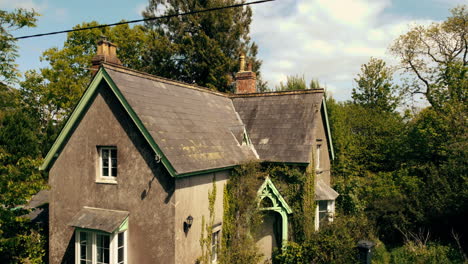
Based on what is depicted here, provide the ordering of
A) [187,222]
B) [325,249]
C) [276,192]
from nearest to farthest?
[187,222], [325,249], [276,192]

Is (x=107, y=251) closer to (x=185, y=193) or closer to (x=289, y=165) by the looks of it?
(x=185, y=193)

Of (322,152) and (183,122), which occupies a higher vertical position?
(183,122)

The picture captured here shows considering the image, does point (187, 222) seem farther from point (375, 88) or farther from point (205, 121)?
point (375, 88)

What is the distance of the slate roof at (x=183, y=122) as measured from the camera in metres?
11.1

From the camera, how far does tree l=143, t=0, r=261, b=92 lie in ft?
115

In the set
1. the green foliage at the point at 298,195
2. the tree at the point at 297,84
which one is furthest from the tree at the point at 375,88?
the green foliage at the point at 298,195

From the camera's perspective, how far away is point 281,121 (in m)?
17.6

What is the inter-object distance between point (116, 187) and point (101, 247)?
6.89ft

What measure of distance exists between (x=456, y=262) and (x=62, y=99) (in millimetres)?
36058

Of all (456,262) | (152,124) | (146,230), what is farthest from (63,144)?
(456,262)

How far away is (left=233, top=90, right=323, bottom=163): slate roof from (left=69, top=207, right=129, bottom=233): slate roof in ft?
25.9

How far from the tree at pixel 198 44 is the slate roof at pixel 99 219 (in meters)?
25.1

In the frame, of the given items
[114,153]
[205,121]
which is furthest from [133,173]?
[205,121]

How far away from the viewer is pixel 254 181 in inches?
546
